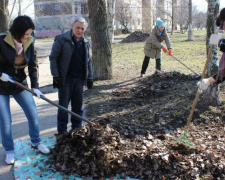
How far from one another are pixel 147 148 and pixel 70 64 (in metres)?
1.63

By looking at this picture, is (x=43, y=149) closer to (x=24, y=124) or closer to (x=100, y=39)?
(x=24, y=124)

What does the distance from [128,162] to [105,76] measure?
481cm

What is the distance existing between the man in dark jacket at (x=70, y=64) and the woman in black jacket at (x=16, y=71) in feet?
1.07

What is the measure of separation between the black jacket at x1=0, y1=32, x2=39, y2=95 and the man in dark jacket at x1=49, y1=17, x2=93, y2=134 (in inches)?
11.4

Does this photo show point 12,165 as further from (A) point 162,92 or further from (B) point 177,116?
(A) point 162,92

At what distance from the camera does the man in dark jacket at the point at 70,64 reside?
3.60 m

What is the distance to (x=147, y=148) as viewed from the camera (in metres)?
3.36

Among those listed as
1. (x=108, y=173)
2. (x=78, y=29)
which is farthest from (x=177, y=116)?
(x=78, y=29)

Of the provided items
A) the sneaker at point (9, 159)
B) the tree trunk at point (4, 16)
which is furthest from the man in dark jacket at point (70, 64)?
the tree trunk at point (4, 16)

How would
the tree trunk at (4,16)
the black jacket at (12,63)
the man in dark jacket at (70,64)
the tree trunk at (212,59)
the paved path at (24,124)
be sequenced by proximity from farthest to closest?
the tree trunk at (4,16), the tree trunk at (212,59), the man in dark jacket at (70,64), the paved path at (24,124), the black jacket at (12,63)

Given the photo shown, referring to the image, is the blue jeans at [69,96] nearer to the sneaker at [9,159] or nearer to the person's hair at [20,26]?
the sneaker at [9,159]

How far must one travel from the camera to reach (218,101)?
4.62 meters

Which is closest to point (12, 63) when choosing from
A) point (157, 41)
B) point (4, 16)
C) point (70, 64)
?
point (70, 64)

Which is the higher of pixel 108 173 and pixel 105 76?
pixel 105 76
